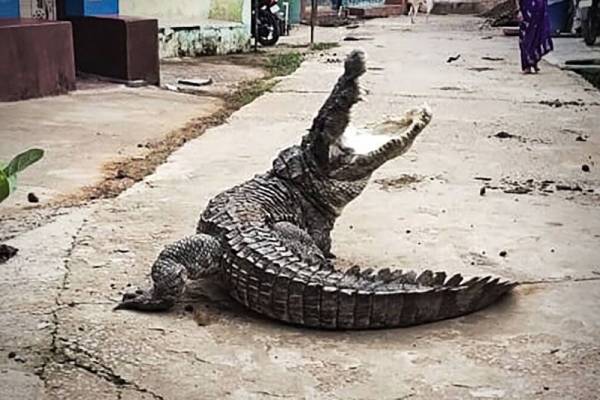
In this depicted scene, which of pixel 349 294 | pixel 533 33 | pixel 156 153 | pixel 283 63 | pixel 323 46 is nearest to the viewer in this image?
pixel 349 294

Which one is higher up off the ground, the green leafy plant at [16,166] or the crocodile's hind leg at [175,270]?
the green leafy plant at [16,166]

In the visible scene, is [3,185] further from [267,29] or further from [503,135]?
[267,29]

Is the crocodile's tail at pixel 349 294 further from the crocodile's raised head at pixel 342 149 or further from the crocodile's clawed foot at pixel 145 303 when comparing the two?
the crocodile's raised head at pixel 342 149

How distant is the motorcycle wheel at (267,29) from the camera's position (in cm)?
1400

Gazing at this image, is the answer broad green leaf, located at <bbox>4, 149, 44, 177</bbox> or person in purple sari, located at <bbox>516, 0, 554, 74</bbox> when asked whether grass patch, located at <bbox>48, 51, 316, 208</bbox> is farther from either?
person in purple sari, located at <bbox>516, 0, 554, 74</bbox>

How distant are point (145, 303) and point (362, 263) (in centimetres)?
99

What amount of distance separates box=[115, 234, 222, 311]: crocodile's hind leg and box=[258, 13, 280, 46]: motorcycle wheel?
432 inches

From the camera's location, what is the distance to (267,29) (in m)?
14.1

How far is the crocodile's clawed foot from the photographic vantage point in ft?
10.5

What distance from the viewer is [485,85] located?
9812mm

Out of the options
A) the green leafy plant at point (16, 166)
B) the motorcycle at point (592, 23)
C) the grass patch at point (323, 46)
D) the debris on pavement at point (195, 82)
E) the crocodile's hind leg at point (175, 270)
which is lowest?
the grass patch at point (323, 46)

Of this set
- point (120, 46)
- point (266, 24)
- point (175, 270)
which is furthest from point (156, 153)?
point (266, 24)

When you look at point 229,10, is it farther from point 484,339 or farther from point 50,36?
point 484,339

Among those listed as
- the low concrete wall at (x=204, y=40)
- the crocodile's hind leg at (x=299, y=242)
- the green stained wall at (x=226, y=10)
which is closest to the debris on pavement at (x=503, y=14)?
the green stained wall at (x=226, y=10)
